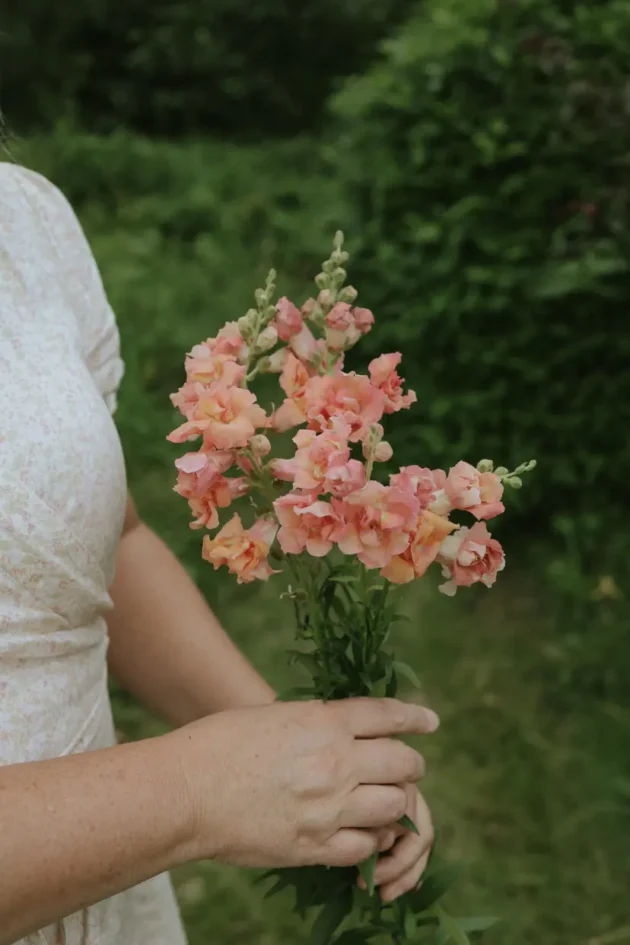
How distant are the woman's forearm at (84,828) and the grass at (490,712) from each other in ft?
2.85

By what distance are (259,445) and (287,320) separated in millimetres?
119

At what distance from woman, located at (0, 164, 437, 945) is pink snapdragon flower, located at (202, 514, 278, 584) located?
0.16 metres

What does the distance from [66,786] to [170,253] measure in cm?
457

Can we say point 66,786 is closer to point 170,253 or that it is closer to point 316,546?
point 316,546

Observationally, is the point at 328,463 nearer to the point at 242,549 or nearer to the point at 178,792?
the point at 242,549

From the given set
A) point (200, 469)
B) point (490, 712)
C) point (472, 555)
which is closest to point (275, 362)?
point (200, 469)

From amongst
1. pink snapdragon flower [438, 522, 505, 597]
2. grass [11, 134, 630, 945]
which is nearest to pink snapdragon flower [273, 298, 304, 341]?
pink snapdragon flower [438, 522, 505, 597]

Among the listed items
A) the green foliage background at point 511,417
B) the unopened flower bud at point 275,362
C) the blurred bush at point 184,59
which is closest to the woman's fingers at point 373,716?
the unopened flower bud at point 275,362

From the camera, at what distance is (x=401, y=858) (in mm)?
988

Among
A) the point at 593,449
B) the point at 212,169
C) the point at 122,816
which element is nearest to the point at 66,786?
the point at 122,816

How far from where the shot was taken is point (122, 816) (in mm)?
794

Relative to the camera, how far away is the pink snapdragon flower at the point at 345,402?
0.76 m

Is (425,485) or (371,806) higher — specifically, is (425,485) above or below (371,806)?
above

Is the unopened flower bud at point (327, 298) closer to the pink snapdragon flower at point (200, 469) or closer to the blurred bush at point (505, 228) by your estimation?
the pink snapdragon flower at point (200, 469)
